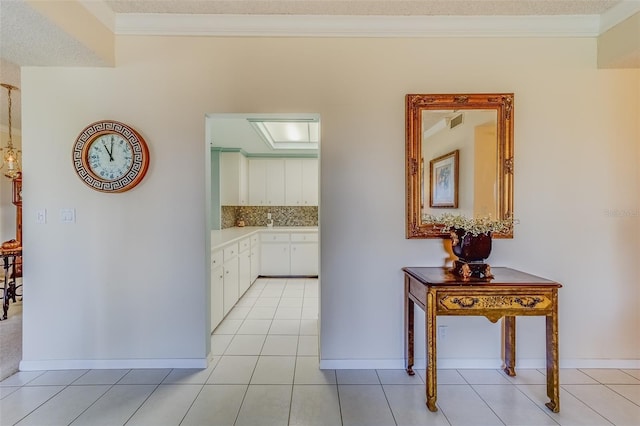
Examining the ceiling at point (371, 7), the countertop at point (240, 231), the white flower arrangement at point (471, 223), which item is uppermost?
the ceiling at point (371, 7)

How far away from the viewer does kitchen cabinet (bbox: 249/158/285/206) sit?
227 inches

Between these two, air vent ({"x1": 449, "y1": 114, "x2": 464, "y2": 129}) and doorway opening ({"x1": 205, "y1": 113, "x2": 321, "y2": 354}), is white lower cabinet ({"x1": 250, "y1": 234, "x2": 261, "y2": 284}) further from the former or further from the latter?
air vent ({"x1": 449, "y1": 114, "x2": 464, "y2": 129})

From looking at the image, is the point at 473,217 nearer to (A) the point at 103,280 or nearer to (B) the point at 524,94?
(B) the point at 524,94

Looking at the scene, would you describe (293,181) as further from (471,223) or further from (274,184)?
(471,223)

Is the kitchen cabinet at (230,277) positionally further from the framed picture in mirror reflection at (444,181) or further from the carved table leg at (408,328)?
the framed picture in mirror reflection at (444,181)

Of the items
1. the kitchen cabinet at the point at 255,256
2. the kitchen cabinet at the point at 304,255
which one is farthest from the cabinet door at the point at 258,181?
the kitchen cabinet at the point at 304,255

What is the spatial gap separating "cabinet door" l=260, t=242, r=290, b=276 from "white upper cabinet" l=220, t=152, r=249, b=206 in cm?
102

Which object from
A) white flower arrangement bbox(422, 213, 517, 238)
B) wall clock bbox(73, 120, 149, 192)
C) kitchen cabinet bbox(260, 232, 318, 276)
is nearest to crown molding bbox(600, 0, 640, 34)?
white flower arrangement bbox(422, 213, 517, 238)

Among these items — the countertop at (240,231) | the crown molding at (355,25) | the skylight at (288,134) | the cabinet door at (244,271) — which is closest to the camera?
the crown molding at (355,25)

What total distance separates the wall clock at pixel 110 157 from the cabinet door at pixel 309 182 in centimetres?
364

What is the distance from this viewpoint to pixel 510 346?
7.38 feet

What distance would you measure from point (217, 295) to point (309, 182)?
3152mm

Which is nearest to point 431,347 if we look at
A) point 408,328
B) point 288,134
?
point 408,328

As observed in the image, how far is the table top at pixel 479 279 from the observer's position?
5.98 feet
